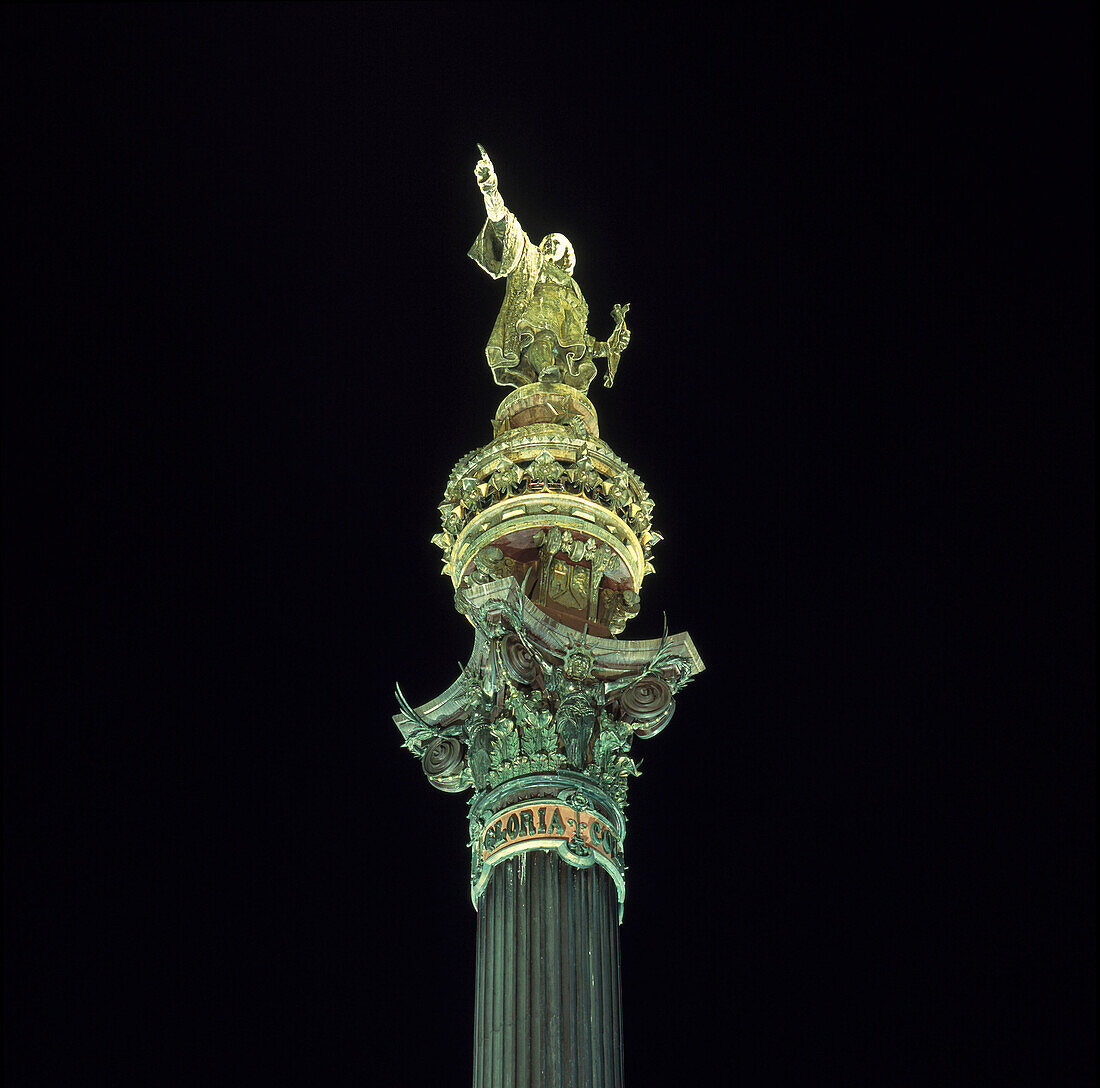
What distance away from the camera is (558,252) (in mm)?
27562

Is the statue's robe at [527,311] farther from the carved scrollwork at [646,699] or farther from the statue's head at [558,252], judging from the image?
the carved scrollwork at [646,699]

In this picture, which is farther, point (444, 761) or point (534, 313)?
point (534, 313)

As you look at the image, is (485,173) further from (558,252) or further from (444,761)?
(444,761)

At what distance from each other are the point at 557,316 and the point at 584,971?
1150cm

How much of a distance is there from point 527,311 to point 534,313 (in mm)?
134

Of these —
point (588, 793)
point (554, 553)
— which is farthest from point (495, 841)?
point (554, 553)

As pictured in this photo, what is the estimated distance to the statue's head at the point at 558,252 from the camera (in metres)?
27.6

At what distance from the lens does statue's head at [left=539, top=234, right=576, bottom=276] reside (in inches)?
1085

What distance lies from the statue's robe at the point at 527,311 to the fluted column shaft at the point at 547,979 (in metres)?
8.88

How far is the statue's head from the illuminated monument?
0.04m

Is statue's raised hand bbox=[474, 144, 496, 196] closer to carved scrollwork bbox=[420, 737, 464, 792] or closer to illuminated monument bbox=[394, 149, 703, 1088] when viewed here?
illuminated monument bbox=[394, 149, 703, 1088]

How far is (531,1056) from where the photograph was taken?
60.6 feet

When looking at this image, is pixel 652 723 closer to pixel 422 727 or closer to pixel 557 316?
pixel 422 727

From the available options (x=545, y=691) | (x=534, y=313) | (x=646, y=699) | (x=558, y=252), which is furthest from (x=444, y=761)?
(x=558, y=252)
